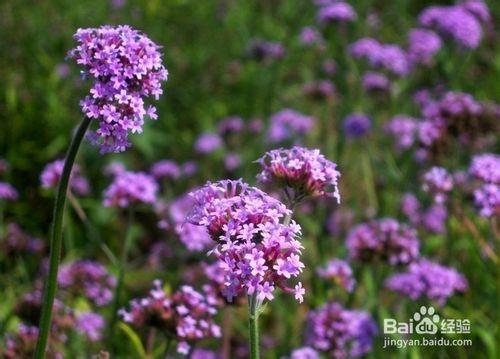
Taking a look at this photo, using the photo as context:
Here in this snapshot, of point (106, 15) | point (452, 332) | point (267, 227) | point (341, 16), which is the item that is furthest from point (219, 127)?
point (267, 227)

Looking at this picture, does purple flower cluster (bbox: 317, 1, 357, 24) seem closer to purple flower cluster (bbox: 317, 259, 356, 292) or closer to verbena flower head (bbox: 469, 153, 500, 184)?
purple flower cluster (bbox: 317, 259, 356, 292)

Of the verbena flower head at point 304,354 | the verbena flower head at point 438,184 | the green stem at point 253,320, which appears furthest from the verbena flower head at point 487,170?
the green stem at point 253,320

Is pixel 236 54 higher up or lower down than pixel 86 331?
higher up

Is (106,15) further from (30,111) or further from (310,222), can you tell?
(310,222)

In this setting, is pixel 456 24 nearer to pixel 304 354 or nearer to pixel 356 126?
pixel 356 126
